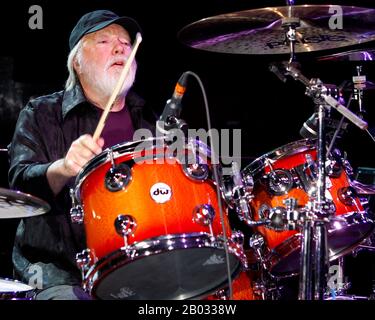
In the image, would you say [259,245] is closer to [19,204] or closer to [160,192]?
[160,192]

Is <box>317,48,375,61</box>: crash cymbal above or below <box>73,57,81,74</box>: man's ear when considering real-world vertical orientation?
below

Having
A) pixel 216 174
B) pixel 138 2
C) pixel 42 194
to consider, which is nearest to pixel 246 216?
pixel 216 174

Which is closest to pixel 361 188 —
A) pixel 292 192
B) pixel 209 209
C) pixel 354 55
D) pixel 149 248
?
pixel 292 192

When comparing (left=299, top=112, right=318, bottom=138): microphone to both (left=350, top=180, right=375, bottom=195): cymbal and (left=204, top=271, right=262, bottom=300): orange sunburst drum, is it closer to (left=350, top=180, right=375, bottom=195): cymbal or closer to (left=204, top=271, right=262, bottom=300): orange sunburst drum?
(left=350, top=180, right=375, bottom=195): cymbal

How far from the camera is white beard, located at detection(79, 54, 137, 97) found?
9.38 ft

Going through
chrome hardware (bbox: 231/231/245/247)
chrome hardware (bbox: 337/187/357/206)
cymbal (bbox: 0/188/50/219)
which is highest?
cymbal (bbox: 0/188/50/219)

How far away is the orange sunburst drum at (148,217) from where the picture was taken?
2.04 m

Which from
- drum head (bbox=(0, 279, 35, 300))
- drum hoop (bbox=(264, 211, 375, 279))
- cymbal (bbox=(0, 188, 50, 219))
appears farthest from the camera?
drum hoop (bbox=(264, 211, 375, 279))

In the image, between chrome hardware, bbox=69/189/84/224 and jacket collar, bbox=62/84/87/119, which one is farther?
jacket collar, bbox=62/84/87/119

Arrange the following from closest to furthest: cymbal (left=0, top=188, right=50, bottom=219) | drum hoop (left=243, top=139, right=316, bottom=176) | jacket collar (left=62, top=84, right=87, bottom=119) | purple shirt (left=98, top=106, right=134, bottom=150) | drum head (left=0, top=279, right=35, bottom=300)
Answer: cymbal (left=0, top=188, right=50, bottom=219) → drum head (left=0, top=279, right=35, bottom=300) → drum hoop (left=243, top=139, right=316, bottom=176) → jacket collar (left=62, top=84, right=87, bottom=119) → purple shirt (left=98, top=106, right=134, bottom=150)

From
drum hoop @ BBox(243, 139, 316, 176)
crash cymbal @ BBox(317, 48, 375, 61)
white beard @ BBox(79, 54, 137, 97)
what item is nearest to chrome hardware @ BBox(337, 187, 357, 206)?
drum hoop @ BBox(243, 139, 316, 176)

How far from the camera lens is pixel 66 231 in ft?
8.67
